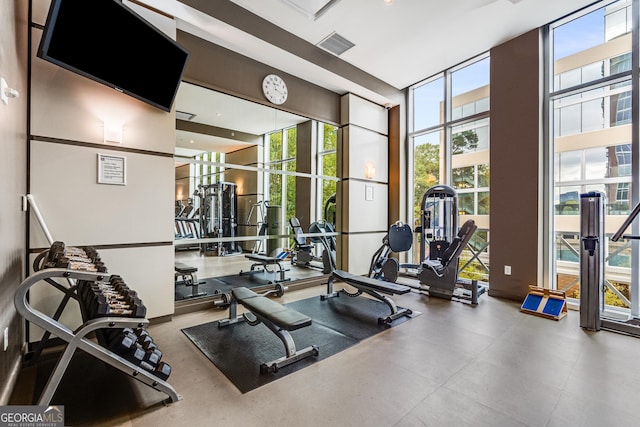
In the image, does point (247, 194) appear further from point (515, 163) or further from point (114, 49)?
point (515, 163)

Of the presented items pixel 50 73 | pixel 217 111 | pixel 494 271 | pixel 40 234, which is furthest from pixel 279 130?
pixel 494 271

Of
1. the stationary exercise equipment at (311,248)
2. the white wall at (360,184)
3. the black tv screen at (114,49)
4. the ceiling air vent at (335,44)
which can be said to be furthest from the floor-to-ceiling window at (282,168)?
the black tv screen at (114,49)

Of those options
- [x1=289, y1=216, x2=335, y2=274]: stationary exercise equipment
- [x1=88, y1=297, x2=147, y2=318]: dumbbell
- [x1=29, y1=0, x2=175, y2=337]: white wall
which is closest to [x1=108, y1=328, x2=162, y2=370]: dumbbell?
[x1=88, y1=297, x2=147, y2=318]: dumbbell

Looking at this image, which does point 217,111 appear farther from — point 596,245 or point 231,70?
point 596,245

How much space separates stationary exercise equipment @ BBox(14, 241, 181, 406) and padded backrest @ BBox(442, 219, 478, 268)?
3989 millimetres

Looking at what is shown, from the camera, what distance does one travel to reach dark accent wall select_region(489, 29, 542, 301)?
430cm

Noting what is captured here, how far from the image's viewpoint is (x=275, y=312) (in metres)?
2.68

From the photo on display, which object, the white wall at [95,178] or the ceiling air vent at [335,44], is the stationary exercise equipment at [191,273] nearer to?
the white wall at [95,178]

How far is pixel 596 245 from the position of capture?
3291 millimetres

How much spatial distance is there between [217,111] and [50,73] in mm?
1930

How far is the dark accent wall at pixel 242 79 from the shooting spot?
3906mm

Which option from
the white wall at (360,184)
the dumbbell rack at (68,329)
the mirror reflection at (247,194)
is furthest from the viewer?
the white wall at (360,184)

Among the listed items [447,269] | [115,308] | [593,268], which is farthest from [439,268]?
[115,308]

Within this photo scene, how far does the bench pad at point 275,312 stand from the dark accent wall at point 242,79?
116 inches
